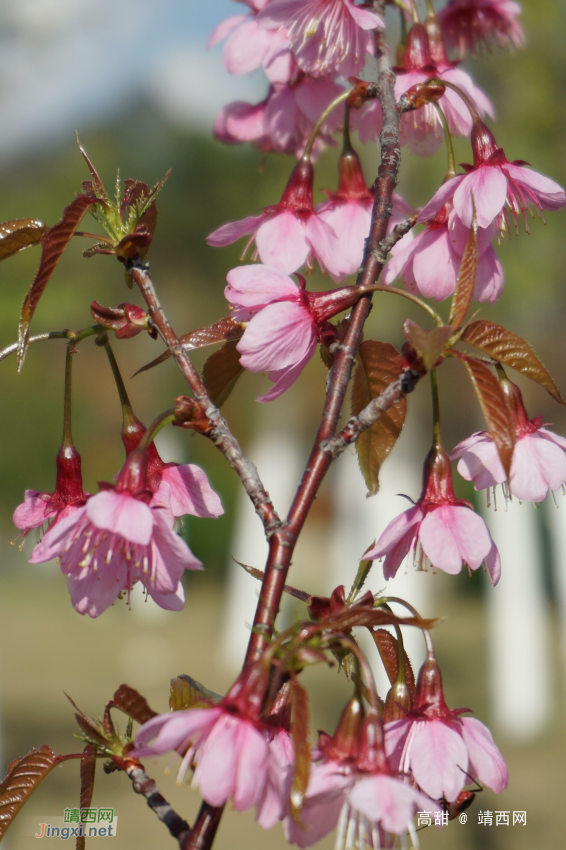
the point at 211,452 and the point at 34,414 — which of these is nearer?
the point at 34,414

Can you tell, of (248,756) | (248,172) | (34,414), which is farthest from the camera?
(248,172)

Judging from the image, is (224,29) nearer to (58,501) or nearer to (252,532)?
(58,501)

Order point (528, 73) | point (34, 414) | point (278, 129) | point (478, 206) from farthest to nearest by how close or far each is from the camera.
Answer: point (34, 414), point (528, 73), point (278, 129), point (478, 206)

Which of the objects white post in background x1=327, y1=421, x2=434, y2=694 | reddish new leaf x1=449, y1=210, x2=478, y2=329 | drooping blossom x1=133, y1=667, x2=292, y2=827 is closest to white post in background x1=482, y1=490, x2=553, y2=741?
white post in background x1=327, y1=421, x2=434, y2=694

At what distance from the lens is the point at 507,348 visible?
1.87 ft

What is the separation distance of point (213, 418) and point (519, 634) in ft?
22.3

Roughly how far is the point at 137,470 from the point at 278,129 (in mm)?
618

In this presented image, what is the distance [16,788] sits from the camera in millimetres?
643

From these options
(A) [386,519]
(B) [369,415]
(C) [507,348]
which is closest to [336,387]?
(B) [369,415]

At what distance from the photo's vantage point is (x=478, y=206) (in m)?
0.69

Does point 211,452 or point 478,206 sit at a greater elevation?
point 211,452

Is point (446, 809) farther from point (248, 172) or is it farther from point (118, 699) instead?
point (248, 172)

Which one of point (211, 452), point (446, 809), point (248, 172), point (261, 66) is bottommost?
point (446, 809)

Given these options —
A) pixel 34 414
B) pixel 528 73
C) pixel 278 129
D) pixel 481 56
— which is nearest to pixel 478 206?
pixel 278 129
